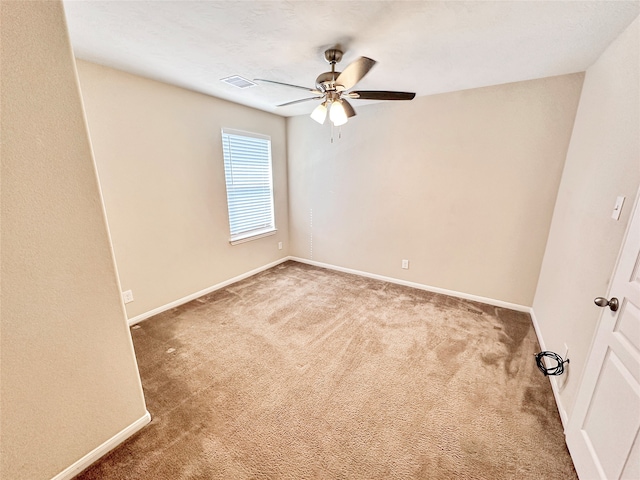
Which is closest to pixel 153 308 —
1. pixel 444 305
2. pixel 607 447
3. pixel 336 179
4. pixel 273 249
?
pixel 273 249

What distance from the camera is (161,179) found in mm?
2684

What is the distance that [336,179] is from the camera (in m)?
3.79

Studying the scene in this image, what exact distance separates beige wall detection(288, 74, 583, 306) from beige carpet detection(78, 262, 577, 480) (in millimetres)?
604

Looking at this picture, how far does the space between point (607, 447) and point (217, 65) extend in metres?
3.28

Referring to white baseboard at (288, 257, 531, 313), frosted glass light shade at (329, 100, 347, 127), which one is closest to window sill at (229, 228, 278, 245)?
white baseboard at (288, 257, 531, 313)

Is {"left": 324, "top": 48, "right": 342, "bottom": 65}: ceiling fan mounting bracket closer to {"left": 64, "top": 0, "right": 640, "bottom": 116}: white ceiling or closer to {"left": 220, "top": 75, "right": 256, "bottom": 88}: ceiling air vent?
{"left": 64, "top": 0, "right": 640, "bottom": 116}: white ceiling

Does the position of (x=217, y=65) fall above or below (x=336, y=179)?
above

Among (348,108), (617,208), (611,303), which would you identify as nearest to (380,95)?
(348,108)

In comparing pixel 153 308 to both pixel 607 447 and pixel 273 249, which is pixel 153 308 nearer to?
pixel 273 249

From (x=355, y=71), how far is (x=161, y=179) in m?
2.17

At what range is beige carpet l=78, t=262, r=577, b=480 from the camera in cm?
135

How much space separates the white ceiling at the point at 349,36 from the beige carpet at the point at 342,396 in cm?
233

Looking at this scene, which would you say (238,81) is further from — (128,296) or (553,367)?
(553,367)

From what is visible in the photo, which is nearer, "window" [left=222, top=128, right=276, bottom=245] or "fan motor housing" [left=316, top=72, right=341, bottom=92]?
"fan motor housing" [left=316, top=72, right=341, bottom=92]
